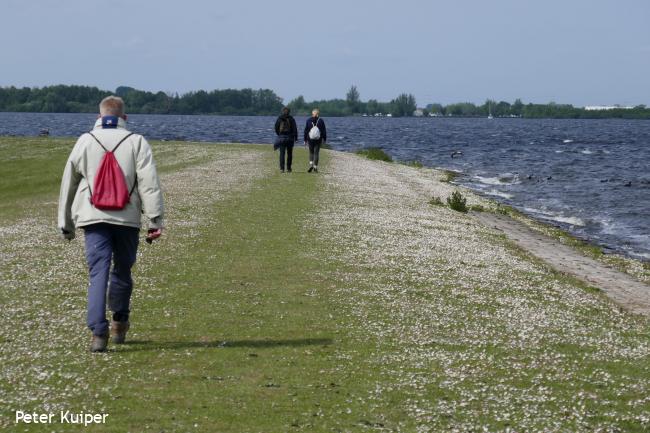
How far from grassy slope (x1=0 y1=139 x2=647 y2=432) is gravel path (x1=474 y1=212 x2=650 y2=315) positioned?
3652mm

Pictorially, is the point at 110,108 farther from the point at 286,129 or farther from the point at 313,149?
the point at 313,149

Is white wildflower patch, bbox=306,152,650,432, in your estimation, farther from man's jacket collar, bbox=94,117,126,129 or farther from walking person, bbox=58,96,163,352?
man's jacket collar, bbox=94,117,126,129

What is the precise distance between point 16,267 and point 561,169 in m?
56.4

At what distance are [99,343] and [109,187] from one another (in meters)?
1.84

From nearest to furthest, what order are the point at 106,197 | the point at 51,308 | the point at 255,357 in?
the point at 106,197 < the point at 255,357 < the point at 51,308

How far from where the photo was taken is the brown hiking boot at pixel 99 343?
9.84m

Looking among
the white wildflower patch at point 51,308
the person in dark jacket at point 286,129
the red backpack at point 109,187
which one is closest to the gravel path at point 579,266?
the person in dark jacket at point 286,129

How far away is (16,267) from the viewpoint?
15.3 metres

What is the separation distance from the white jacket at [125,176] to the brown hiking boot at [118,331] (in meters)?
1.30

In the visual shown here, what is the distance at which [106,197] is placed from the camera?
31.6 feet

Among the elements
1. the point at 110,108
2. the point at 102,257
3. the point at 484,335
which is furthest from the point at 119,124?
the point at 484,335

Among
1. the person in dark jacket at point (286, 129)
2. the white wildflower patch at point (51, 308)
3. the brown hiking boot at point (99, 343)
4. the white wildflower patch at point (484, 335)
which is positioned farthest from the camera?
the person in dark jacket at point (286, 129)

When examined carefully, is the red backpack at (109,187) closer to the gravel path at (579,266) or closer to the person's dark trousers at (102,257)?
the person's dark trousers at (102,257)

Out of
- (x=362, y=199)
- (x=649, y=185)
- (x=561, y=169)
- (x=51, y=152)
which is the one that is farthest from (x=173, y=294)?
(x=561, y=169)
